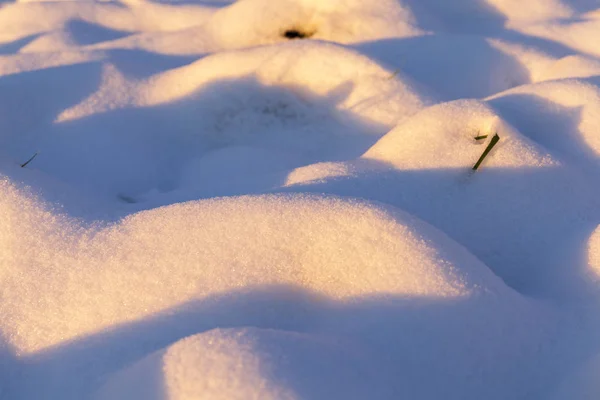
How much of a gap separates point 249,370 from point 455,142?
0.88 metres

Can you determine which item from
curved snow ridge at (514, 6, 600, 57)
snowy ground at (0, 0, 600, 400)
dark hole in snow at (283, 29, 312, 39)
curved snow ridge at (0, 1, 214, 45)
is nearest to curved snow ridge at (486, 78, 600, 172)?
snowy ground at (0, 0, 600, 400)

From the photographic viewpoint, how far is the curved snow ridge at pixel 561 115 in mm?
1528

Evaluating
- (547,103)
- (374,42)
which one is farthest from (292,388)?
(374,42)

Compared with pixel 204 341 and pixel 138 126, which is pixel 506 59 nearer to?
pixel 138 126

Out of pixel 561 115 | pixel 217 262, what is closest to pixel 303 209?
pixel 217 262

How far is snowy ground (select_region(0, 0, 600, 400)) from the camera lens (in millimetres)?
989

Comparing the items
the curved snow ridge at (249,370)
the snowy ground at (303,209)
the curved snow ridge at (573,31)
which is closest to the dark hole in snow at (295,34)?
the snowy ground at (303,209)

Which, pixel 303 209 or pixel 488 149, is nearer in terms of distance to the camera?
pixel 303 209

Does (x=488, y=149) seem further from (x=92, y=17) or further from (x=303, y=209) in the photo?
(x=92, y=17)

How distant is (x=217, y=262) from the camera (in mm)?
1147

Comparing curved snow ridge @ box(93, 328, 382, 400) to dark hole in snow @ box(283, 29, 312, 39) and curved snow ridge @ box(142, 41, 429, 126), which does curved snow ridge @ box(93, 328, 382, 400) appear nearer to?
curved snow ridge @ box(142, 41, 429, 126)

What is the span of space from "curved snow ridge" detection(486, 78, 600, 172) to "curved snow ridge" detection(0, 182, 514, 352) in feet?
1.88

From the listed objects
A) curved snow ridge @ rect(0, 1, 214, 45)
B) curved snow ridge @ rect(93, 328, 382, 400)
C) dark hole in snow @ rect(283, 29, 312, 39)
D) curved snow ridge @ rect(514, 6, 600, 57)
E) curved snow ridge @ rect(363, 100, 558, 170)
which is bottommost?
curved snow ridge @ rect(0, 1, 214, 45)

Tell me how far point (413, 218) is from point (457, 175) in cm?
29
